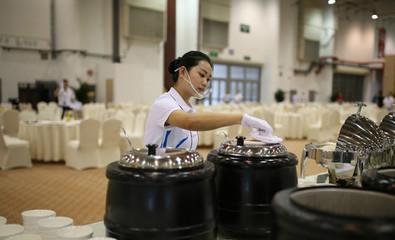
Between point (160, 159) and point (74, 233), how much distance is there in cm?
36

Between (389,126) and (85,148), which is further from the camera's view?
(85,148)

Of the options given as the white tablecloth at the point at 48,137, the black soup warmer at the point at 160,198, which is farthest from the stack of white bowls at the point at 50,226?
the white tablecloth at the point at 48,137

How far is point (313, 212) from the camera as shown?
0.66 m

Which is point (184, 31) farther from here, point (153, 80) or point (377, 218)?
point (377, 218)

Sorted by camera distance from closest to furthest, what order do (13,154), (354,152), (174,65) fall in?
(354,152)
(174,65)
(13,154)

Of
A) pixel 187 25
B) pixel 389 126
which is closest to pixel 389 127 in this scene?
pixel 389 126

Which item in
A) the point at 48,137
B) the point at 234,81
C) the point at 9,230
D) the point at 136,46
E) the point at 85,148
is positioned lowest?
the point at 85,148

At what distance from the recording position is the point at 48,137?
250 inches

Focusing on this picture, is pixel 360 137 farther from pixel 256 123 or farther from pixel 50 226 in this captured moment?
pixel 50 226

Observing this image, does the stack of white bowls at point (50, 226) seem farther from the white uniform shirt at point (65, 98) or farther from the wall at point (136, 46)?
the white uniform shirt at point (65, 98)

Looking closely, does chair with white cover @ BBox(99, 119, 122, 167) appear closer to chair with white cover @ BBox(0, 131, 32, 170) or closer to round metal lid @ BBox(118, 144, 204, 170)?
chair with white cover @ BBox(0, 131, 32, 170)

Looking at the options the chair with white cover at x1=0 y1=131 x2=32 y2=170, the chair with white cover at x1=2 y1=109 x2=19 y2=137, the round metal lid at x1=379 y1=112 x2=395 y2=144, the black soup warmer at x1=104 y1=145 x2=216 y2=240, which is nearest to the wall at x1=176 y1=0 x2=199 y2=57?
the chair with white cover at x1=2 y1=109 x2=19 y2=137

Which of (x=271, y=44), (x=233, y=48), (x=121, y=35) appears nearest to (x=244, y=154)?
(x=121, y=35)

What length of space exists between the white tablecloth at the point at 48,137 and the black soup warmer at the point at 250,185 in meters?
5.72
